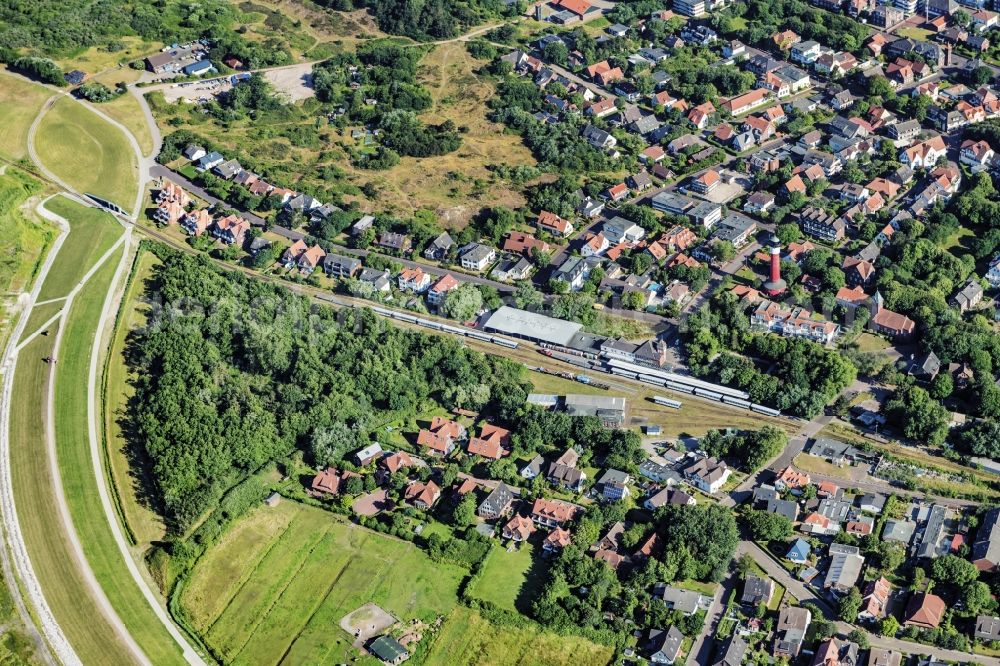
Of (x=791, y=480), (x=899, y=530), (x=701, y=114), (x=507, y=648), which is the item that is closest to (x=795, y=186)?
(x=701, y=114)

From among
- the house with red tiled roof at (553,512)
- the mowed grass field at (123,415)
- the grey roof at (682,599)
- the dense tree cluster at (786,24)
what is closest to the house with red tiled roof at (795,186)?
the dense tree cluster at (786,24)

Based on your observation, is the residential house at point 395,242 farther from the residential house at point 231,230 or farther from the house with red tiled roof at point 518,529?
the house with red tiled roof at point 518,529

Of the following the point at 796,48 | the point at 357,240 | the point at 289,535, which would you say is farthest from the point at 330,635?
the point at 796,48

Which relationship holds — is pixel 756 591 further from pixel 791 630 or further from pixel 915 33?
pixel 915 33

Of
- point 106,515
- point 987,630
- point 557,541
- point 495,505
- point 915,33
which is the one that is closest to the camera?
point 987,630

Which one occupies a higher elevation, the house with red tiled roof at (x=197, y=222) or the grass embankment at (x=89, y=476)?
the house with red tiled roof at (x=197, y=222)

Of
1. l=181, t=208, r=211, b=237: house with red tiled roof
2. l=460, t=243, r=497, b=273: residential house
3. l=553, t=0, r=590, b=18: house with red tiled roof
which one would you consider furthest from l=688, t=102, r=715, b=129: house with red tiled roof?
l=181, t=208, r=211, b=237: house with red tiled roof

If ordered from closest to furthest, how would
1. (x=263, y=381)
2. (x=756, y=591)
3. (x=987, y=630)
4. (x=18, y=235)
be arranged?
(x=987, y=630)
(x=756, y=591)
(x=263, y=381)
(x=18, y=235)
